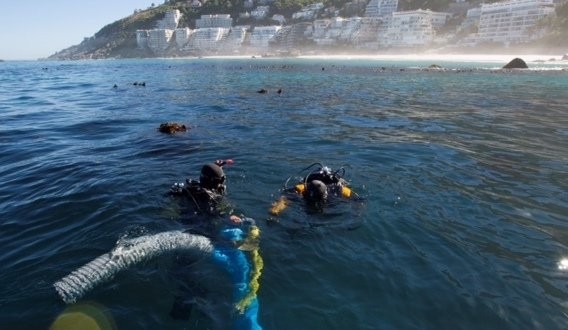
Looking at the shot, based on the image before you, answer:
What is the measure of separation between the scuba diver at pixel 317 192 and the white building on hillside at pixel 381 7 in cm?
15141

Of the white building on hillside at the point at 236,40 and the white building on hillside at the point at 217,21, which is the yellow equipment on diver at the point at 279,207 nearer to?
the white building on hillside at the point at 236,40

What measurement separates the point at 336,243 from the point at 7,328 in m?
4.77

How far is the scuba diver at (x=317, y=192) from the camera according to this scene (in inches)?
291

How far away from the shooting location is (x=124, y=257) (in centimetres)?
580

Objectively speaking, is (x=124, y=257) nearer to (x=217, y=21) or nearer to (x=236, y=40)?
(x=236, y=40)

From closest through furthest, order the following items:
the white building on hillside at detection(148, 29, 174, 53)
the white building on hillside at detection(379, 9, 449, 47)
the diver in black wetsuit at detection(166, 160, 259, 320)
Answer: the diver in black wetsuit at detection(166, 160, 259, 320)
the white building on hillside at detection(379, 9, 449, 47)
the white building on hillside at detection(148, 29, 174, 53)

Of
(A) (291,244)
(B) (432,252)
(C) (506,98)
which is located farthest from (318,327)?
(C) (506,98)

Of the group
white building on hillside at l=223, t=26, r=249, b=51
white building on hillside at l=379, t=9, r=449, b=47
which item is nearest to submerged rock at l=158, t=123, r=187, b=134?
white building on hillside at l=379, t=9, r=449, b=47

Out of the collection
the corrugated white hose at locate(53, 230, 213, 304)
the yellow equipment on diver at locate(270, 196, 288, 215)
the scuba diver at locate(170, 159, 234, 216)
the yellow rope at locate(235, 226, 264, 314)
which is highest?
the scuba diver at locate(170, 159, 234, 216)

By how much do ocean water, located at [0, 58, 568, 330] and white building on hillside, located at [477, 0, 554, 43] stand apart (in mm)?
94533

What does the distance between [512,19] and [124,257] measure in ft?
374

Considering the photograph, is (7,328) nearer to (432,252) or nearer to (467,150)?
(432,252)

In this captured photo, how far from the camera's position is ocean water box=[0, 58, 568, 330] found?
5.02 m

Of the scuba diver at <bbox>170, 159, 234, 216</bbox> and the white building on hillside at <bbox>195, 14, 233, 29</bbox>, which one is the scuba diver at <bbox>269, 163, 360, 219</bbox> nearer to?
the scuba diver at <bbox>170, 159, 234, 216</bbox>
